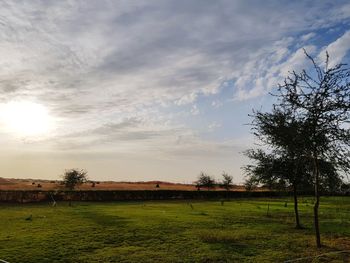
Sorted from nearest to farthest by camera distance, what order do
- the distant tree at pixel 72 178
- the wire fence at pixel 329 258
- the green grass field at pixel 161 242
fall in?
the wire fence at pixel 329 258 < the green grass field at pixel 161 242 < the distant tree at pixel 72 178

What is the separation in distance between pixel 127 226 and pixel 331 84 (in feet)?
53.7

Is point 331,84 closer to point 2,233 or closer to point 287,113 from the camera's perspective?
point 287,113

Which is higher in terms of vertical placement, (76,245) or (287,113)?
(287,113)

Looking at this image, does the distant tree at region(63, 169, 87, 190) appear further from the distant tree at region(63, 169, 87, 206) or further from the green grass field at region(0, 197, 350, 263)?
the green grass field at region(0, 197, 350, 263)

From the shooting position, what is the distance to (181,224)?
28250mm

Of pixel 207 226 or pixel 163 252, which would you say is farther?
pixel 207 226

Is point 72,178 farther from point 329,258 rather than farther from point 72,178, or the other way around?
point 329,258

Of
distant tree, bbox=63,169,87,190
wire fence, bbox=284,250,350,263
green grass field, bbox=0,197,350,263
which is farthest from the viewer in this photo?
distant tree, bbox=63,169,87,190

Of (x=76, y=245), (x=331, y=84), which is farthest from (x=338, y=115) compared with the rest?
(x=76, y=245)

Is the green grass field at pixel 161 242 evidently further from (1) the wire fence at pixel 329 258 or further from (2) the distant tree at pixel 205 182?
(2) the distant tree at pixel 205 182

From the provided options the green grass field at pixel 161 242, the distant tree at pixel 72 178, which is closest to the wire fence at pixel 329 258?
the green grass field at pixel 161 242

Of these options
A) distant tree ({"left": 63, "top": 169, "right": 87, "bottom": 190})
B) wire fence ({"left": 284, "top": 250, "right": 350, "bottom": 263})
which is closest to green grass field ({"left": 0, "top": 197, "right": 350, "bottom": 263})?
wire fence ({"left": 284, "top": 250, "right": 350, "bottom": 263})

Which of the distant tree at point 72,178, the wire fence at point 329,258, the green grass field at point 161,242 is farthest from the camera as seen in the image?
the distant tree at point 72,178

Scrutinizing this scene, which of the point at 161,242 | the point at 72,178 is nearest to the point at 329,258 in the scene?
the point at 161,242
